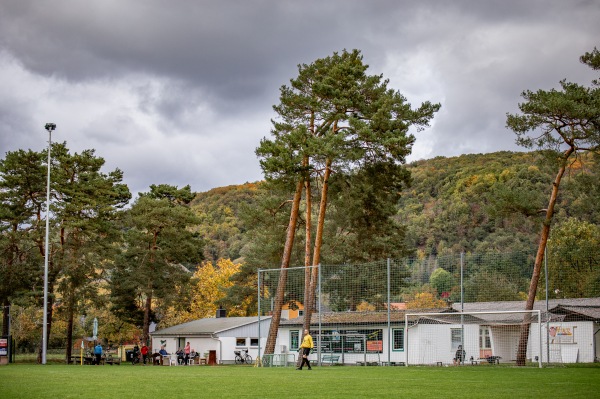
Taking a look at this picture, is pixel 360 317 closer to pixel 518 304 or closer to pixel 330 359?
pixel 330 359

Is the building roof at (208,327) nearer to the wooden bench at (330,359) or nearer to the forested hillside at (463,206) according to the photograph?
the forested hillside at (463,206)

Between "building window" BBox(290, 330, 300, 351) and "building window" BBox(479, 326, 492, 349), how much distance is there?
44.9 ft

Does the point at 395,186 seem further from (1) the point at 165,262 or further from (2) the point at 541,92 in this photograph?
(1) the point at 165,262

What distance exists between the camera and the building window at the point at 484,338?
34.8 m

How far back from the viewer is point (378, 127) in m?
37.2

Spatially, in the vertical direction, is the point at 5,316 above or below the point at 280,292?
below

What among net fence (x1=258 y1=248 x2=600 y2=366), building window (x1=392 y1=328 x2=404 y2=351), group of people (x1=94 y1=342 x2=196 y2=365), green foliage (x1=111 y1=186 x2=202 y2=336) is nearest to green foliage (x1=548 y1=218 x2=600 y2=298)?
net fence (x1=258 y1=248 x2=600 y2=366)

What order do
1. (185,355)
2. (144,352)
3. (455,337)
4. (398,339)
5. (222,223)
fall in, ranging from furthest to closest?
(222,223), (144,352), (185,355), (398,339), (455,337)

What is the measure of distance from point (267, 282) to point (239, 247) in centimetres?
5995

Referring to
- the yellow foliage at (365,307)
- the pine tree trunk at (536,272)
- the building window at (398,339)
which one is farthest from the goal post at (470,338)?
the yellow foliage at (365,307)

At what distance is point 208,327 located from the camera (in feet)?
183

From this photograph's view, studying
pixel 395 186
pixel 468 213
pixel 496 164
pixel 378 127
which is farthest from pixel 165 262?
pixel 496 164

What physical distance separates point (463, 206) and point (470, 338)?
51437 mm

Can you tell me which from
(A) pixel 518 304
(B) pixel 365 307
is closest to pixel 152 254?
(B) pixel 365 307
